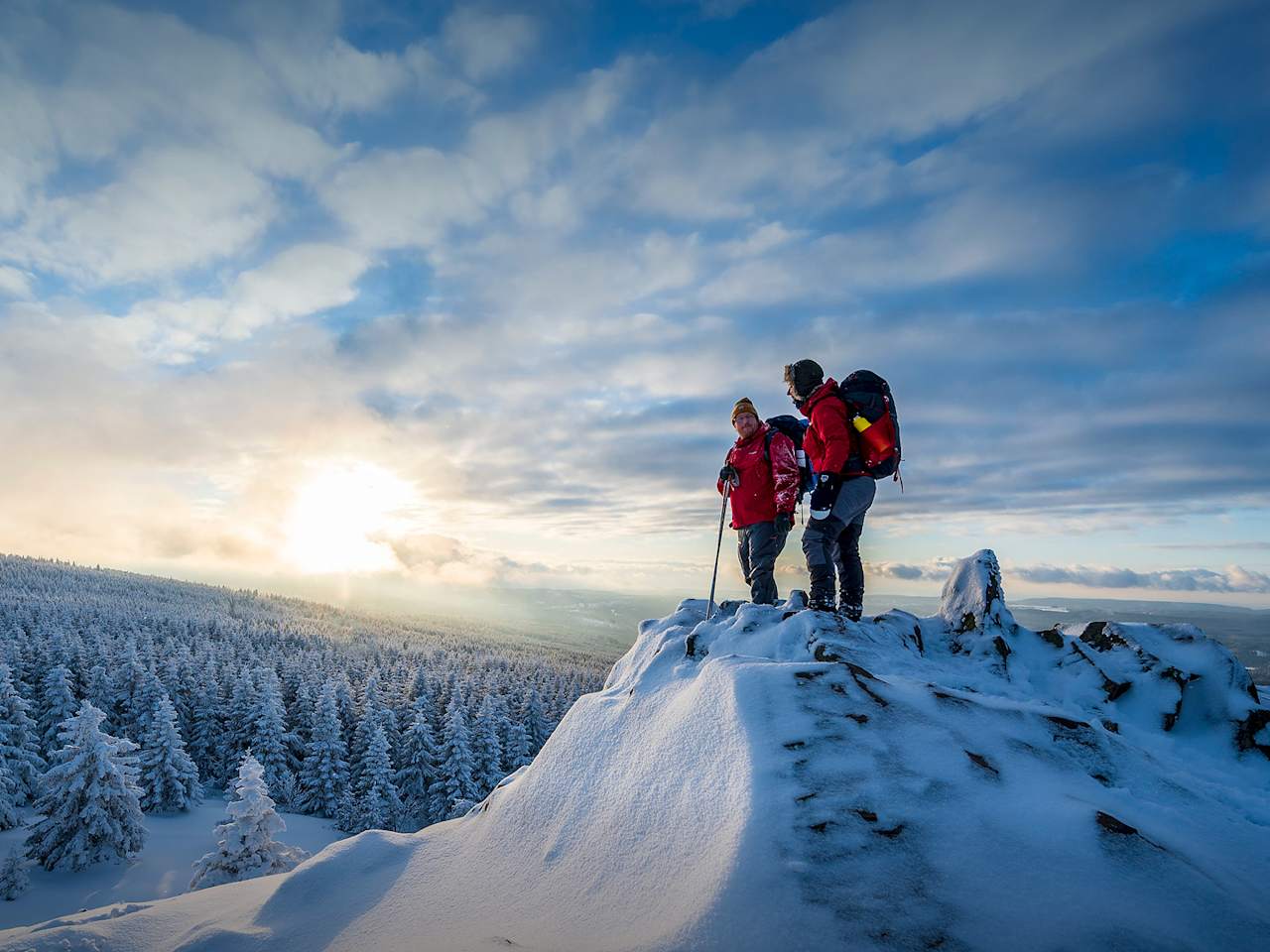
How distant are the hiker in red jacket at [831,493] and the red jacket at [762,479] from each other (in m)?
0.69

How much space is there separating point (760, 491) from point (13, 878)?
35.0m

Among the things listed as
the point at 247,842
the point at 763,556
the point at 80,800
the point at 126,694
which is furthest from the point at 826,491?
the point at 126,694

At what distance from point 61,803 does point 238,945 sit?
3233 centimetres

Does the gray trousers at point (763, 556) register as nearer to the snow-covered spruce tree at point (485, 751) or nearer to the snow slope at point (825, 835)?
the snow slope at point (825, 835)

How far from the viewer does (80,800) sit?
930 inches

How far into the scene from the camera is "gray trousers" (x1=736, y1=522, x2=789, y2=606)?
784cm

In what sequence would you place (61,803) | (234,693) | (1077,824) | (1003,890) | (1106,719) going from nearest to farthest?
(1003,890) → (1077,824) → (1106,719) → (61,803) → (234,693)

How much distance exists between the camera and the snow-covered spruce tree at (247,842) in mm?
17328

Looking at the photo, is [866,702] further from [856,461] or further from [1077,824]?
[856,461]

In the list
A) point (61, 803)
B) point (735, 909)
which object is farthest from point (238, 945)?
point (61, 803)

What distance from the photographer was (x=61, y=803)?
23406mm

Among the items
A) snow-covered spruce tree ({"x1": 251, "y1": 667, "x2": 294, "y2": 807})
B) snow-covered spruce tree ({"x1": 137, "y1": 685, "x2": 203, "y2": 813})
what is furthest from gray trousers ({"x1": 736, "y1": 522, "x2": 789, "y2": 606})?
snow-covered spruce tree ({"x1": 251, "y1": 667, "x2": 294, "y2": 807})

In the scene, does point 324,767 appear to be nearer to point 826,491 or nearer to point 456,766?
point 456,766

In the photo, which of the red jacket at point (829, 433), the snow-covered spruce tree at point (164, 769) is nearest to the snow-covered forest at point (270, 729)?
the snow-covered spruce tree at point (164, 769)
